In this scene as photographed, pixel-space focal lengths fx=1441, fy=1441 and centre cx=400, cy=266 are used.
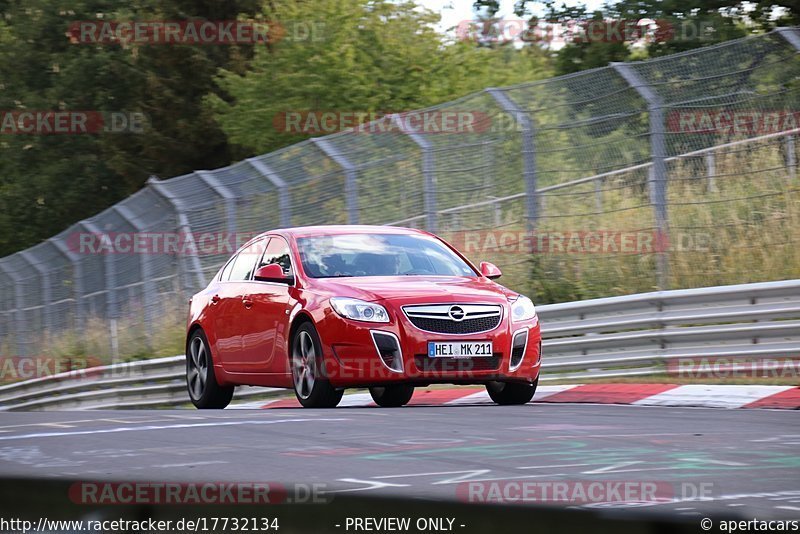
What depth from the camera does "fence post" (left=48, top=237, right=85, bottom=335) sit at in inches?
997

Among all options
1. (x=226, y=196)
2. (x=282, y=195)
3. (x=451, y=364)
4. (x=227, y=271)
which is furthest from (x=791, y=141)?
(x=226, y=196)

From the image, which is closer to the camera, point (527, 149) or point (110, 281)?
point (527, 149)

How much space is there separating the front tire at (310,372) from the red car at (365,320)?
1 centimetres

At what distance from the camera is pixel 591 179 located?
14.5 m

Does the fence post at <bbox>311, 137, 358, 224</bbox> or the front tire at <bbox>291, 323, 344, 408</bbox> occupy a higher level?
the fence post at <bbox>311, 137, 358, 224</bbox>

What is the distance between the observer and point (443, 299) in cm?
1061

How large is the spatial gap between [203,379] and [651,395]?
4.10 meters

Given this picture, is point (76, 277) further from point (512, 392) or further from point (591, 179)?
point (512, 392)

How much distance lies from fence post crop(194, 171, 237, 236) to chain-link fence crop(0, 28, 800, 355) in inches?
0.8

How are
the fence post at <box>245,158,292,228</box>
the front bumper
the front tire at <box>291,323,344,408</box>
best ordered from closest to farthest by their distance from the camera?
Answer: 1. the front bumper
2. the front tire at <box>291,323,344,408</box>
3. the fence post at <box>245,158,292,228</box>

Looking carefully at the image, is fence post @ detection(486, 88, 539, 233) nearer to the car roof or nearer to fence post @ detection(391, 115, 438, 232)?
fence post @ detection(391, 115, 438, 232)

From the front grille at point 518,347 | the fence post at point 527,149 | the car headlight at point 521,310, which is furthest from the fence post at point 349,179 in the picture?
the front grille at point 518,347

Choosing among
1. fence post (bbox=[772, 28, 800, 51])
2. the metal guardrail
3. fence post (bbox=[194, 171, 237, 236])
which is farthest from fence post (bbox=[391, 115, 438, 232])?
fence post (bbox=[772, 28, 800, 51])

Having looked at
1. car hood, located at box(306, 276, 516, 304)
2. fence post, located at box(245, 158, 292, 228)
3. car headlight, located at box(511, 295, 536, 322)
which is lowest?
car headlight, located at box(511, 295, 536, 322)
